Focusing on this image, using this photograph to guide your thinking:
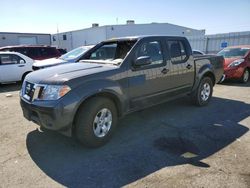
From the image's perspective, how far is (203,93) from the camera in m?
6.28

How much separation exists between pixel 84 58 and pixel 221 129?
11.3 ft

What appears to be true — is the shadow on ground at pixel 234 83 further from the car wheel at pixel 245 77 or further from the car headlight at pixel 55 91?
the car headlight at pixel 55 91

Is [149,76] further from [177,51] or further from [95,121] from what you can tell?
[95,121]

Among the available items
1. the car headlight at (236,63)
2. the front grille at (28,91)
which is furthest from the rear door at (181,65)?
the car headlight at (236,63)

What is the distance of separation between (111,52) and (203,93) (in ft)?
9.68

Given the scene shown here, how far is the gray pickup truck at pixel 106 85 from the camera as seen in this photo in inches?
135

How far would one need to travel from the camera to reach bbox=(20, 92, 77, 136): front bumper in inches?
131

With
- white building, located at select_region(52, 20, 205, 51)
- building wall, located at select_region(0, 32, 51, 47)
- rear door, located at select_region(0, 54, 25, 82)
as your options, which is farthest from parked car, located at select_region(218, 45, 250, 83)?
building wall, located at select_region(0, 32, 51, 47)

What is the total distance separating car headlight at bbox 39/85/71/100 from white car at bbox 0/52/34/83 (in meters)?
7.29

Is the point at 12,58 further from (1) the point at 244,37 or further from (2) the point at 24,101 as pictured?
(1) the point at 244,37

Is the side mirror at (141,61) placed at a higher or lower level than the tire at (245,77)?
higher

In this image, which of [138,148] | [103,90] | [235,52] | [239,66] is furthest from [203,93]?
[235,52]

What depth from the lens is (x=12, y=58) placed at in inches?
387

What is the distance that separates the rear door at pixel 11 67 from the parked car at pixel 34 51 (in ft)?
6.58
